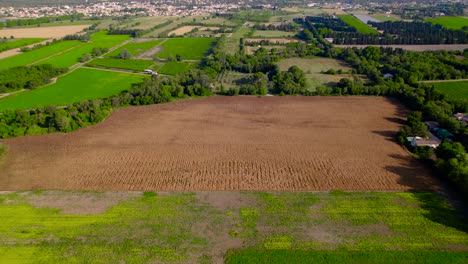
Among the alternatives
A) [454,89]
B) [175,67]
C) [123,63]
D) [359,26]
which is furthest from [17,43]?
[454,89]

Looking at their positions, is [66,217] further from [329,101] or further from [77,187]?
[329,101]

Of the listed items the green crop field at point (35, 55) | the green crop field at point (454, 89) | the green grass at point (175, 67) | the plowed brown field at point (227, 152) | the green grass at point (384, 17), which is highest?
the green grass at point (384, 17)

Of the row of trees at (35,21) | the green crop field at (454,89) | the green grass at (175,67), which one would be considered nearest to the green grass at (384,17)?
the green crop field at (454,89)

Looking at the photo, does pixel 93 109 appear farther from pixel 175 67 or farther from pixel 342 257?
pixel 342 257

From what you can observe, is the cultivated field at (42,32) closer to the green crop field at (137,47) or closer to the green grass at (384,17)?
the green crop field at (137,47)

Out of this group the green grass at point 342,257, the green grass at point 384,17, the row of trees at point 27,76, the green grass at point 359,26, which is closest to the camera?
the green grass at point 342,257

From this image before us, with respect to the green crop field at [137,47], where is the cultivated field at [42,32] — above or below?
above
